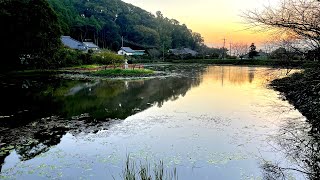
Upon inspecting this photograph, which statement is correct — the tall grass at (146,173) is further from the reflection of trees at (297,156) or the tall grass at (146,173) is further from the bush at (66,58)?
the bush at (66,58)

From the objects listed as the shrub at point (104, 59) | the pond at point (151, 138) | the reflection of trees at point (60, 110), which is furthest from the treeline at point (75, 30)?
the pond at point (151, 138)

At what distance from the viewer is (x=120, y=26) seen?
88.5 metres

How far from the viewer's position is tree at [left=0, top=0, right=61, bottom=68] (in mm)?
30172

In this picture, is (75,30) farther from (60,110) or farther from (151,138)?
(151,138)

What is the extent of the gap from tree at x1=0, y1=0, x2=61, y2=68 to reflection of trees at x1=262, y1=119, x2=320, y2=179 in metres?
27.9

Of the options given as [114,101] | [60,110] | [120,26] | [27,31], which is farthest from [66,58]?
[120,26]

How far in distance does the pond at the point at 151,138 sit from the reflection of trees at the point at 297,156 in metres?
0.03

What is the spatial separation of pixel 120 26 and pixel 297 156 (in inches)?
3347

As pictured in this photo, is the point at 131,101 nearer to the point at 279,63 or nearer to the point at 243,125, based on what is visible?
the point at 243,125

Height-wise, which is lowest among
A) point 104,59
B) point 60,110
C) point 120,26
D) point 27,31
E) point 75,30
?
point 60,110

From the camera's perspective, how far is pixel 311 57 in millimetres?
4988

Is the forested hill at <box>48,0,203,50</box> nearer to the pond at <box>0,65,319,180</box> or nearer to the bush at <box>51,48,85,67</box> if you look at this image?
the bush at <box>51,48,85,67</box>

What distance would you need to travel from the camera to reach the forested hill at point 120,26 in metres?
74.3

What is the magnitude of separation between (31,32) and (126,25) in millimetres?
58912
